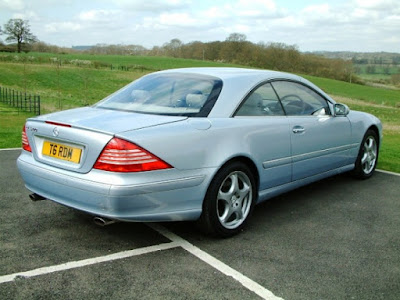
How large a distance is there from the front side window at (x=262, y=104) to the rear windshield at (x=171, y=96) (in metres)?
0.32

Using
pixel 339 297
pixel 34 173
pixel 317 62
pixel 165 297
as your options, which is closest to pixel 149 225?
pixel 34 173

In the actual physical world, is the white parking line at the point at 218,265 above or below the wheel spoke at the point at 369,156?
below

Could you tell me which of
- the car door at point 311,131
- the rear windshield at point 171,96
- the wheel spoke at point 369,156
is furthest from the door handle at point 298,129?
the wheel spoke at point 369,156

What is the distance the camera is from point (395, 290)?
307 centimetres

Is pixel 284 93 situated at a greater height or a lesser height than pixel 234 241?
greater

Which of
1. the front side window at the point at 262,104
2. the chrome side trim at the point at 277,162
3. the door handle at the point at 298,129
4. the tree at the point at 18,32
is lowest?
the chrome side trim at the point at 277,162

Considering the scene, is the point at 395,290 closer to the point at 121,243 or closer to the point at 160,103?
the point at 121,243

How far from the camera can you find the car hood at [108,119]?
11.4ft

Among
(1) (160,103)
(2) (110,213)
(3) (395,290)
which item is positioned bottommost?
(3) (395,290)

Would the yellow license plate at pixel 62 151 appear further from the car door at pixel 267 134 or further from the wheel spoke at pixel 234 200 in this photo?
the car door at pixel 267 134

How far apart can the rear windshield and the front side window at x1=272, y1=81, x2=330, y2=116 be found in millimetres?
875

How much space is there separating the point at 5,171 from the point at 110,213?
3.54 meters

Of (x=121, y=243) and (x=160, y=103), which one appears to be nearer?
(x=121, y=243)

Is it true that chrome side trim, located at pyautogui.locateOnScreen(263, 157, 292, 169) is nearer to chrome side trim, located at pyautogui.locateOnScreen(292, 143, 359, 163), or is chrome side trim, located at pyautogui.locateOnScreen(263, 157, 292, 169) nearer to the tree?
chrome side trim, located at pyautogui.locateOnScreen(292, 143, 359, 163)
